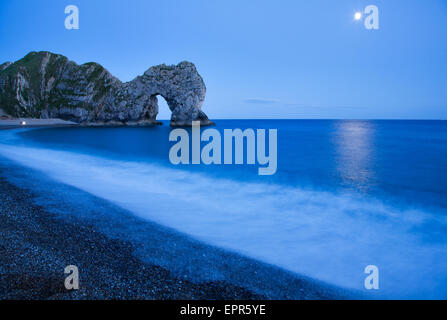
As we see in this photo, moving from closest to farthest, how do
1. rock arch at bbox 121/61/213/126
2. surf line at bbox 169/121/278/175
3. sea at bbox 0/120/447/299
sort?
sea at bbox 0/120/447/299
surf line at bbox 169/121/278/175
rock arch at bbox 121/61/213/126

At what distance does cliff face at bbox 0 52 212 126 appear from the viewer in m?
65.7

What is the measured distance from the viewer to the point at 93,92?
74.1 m

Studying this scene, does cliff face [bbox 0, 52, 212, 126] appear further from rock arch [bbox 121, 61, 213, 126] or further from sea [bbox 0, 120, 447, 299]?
sea [bbox 0, 120, 447, 299]

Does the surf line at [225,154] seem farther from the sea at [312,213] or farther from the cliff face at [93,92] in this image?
the cliff face at [93,92]

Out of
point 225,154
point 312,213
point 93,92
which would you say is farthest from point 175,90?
point 312,213

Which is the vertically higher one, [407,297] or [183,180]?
[183,180]

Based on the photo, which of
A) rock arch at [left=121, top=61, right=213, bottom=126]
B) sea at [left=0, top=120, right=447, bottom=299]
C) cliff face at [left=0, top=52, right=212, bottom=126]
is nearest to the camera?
sea at [left=0, top=120, right=447, bottom=299]

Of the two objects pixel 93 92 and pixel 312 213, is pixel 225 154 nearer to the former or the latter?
pixel 312 213

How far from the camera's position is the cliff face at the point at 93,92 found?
65.7 meters

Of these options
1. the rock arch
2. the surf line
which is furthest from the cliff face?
the surf line
